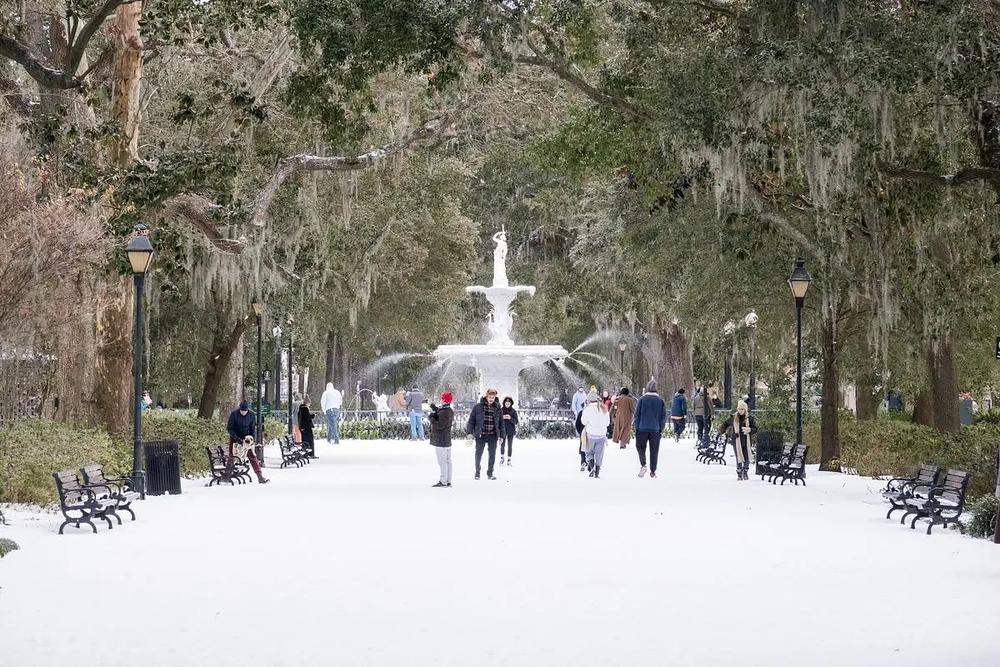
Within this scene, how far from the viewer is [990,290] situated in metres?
27.8

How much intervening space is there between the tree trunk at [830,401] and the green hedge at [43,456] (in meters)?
13.2

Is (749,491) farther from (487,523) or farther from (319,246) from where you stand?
(319,246)

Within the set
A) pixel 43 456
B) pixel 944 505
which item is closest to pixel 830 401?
pixel 944 505

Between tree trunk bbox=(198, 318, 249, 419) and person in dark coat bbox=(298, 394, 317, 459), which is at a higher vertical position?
tree trunk bbox=(198, 318, 249, 419)

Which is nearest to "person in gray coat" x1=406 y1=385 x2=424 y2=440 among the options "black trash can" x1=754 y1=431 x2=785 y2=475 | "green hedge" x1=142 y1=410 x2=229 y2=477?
"green hedge" x1=142 y1=410 x2=229 y2=477

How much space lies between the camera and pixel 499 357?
4991cm

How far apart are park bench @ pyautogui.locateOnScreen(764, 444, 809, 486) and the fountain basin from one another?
74.5 feet

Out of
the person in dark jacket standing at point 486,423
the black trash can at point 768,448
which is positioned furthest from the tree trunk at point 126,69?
the black trash can at point 768,448

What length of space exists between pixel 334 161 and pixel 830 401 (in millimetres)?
10372

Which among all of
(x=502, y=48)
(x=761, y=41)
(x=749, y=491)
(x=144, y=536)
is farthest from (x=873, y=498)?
(x=144, y=536)

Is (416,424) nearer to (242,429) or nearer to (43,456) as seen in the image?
(242,429)

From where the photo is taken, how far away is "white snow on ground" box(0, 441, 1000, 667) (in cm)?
884

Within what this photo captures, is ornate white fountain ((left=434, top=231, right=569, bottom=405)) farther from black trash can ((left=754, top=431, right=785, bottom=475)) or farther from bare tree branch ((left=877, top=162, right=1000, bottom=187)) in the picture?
bare tree branch ((left=877, top=162, right=1000, bottom=187))

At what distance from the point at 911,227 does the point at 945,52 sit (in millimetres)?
8207
